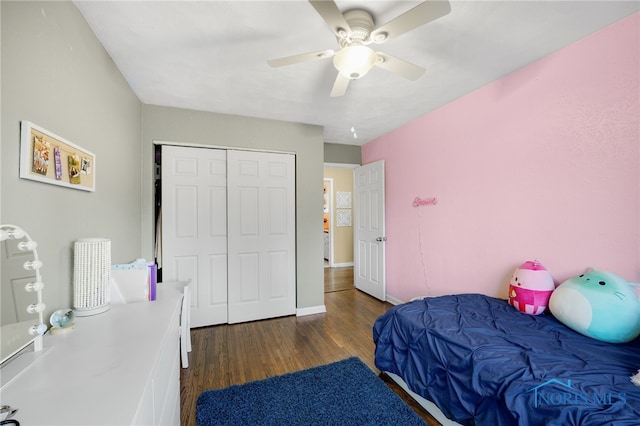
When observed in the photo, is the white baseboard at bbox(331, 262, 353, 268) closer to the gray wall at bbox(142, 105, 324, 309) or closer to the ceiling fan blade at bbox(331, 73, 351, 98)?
the gray wall at bbox(142, 105, 324, 309)

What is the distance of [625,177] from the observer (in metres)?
1.55

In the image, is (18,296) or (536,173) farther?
(536,173)

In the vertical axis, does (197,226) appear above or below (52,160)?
below

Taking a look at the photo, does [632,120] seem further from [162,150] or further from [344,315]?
[162,150]

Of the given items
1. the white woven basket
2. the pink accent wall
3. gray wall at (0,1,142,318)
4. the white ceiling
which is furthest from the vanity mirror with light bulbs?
the pink accent wall

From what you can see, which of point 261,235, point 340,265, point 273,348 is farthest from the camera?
point 340,265

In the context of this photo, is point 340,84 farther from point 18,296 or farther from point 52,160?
point 18,296

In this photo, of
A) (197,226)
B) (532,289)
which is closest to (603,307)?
(532,289)

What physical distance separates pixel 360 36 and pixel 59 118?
158cm

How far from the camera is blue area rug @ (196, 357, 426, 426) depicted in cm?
158

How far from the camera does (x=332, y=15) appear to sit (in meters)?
1.22

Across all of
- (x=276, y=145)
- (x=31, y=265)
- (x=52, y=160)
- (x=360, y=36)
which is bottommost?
(x=31, y=265)

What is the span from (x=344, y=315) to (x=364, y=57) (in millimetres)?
2801

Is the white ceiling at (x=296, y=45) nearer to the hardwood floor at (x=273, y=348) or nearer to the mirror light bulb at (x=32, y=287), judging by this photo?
the mirror light bulb at (x=32, y=287)
